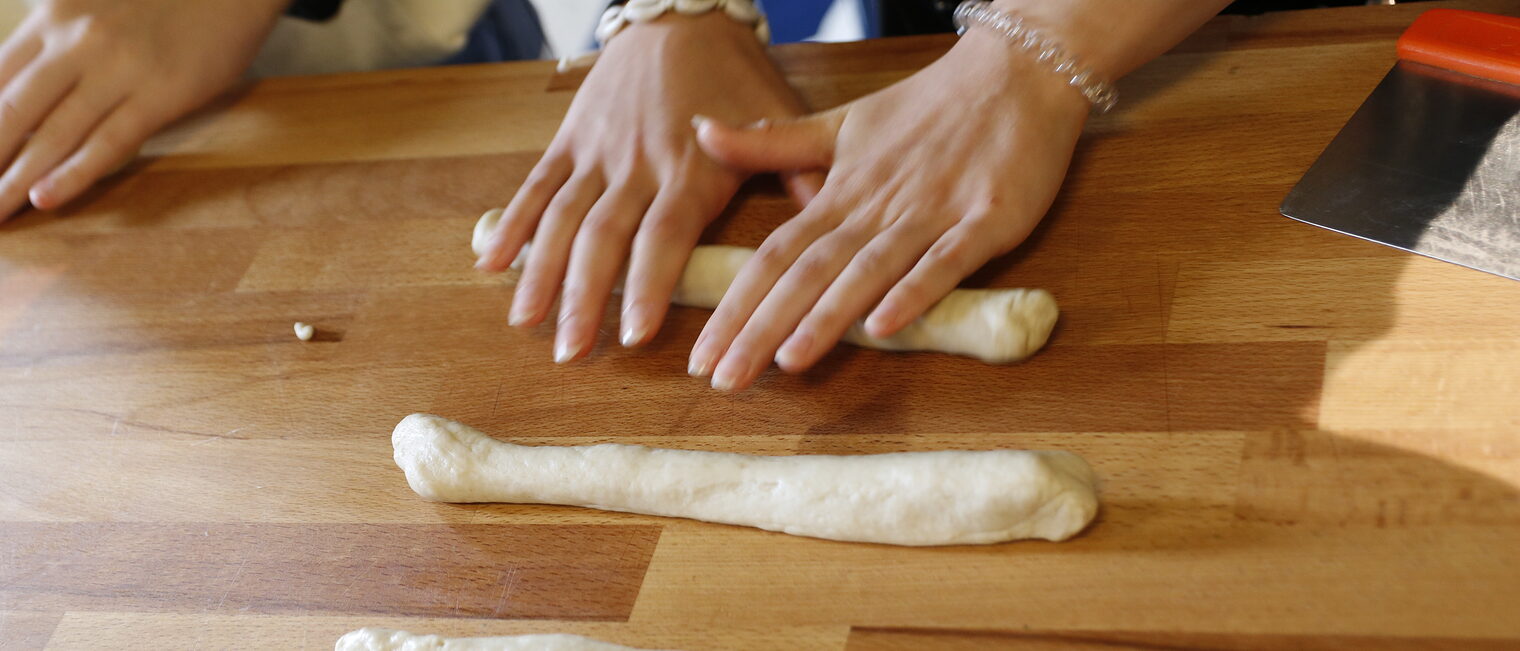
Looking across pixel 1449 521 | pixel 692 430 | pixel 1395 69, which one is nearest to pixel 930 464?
pixel 692 430

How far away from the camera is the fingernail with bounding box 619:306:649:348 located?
1.08 m

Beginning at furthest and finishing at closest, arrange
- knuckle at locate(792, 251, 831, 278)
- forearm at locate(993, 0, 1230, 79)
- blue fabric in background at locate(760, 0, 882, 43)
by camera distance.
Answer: blue fabric in background at locate(760, 0, 882, 43) < forearm at locate(993, 0, 1230, 79) < knuckle at locate(792, 251, 831, 278)

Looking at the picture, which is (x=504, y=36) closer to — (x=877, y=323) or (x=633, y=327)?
(x=633, y=327)

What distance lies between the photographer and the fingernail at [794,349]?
3.26 feet

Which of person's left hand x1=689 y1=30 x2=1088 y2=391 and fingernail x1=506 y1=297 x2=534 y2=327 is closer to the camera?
person's left hand x1=689 y1=30 x2=1088 y2=391

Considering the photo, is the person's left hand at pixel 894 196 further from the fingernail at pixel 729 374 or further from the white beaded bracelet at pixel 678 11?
the white beaded bracelet at pixel 678 11

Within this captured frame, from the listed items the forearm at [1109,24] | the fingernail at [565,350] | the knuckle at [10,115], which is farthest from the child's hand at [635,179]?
the knuckle at [10,115]

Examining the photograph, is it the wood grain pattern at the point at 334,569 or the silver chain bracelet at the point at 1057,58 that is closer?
the wood grain pattern at the point at 334,569

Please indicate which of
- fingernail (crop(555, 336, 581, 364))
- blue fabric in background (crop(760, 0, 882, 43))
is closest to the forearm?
fingernail (crop(555, 336, 581, 364))

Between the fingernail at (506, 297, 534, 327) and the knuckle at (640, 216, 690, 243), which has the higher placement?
the knuckle at (640, 216, 690, 243)

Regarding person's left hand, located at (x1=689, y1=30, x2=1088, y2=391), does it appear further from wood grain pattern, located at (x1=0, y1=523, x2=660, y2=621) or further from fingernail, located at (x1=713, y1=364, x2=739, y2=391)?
wood grain pattern, located at (x1=0, y1=523, x2=660, y2=621)

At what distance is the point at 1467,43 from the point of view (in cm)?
119

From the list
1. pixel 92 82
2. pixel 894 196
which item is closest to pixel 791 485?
pixel 894 196

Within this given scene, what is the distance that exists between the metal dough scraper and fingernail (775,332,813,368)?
526 millimetres
